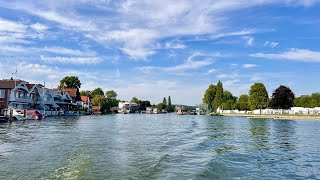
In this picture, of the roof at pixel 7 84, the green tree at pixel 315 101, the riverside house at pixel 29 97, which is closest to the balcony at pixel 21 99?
the riverside house at pixel 29 97

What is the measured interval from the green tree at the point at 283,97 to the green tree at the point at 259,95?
405cm

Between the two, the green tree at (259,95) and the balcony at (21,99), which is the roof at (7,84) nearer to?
the balcony at (21,99)

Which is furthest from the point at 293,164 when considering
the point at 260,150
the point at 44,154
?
the point at 44,154

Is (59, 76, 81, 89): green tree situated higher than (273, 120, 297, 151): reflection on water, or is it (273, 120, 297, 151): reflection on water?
(59, 76, 81, 89): green tree

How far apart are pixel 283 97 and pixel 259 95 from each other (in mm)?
10457

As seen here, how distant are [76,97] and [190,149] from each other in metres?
120

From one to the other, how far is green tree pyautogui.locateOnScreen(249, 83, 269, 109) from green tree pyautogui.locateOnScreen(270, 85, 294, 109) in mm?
4052

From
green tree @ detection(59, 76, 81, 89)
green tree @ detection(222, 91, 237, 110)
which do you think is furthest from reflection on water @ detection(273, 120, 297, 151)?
green tree @ detection(222, 91, 237, 110)

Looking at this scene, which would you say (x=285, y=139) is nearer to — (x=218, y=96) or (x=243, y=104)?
(x=243, y=104)

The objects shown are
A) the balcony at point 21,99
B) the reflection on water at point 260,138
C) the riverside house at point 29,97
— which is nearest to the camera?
the reflection on water at point 260,138

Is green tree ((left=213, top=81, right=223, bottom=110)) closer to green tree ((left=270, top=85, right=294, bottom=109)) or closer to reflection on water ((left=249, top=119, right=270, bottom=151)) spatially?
green tree ((left=270, top=85, right=294, bottom=109))

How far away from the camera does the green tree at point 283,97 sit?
13018 centimetres

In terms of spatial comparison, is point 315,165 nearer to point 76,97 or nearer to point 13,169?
point 13,169

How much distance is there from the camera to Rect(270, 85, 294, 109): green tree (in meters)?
130
